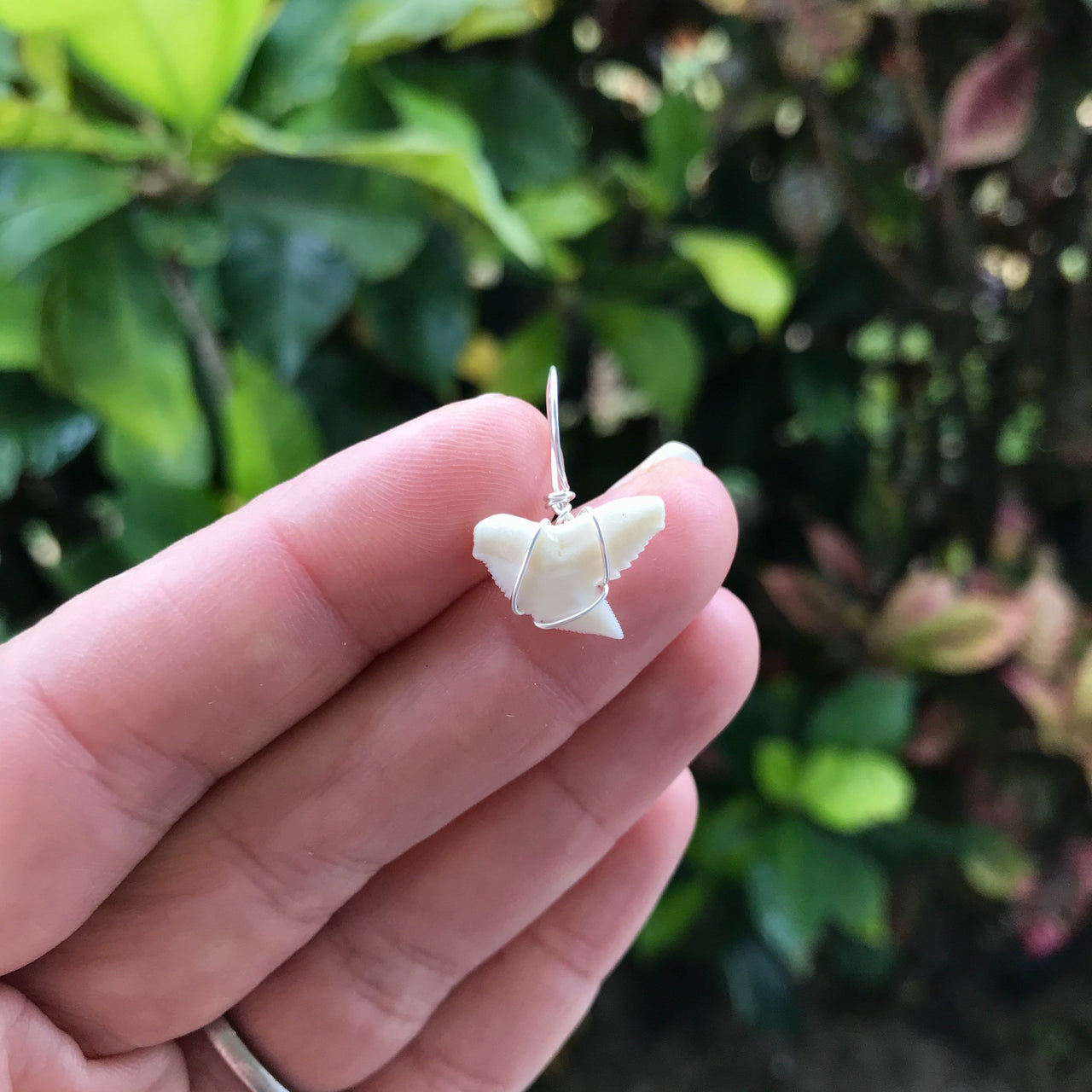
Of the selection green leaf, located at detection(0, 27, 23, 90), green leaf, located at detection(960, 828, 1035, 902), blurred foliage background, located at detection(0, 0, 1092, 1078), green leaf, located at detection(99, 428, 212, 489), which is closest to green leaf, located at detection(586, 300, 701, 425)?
blurred foliage background, located at detection(0, 0, 1092, 1078)

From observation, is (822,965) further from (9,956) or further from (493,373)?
(9,956)

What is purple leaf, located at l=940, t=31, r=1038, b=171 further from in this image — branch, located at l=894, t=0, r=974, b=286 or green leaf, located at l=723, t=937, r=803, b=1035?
green leaf, located at l=723, t=937, r=803, b=1035

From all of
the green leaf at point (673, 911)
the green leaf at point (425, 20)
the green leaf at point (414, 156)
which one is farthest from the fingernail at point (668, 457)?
the green leaf at point (673, 911)

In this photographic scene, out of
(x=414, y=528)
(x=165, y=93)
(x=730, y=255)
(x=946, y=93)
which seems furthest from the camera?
(x=946, y=93)

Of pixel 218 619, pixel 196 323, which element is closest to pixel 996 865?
pixel 218 619

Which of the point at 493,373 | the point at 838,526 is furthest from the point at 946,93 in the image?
the point at 493,373

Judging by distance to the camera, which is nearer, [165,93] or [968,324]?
[165,93]

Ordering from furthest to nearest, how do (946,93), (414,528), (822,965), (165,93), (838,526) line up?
1. (822,965)
2. (838,526)
3. (946,93)
4. (165,93)
5. (414,528)
